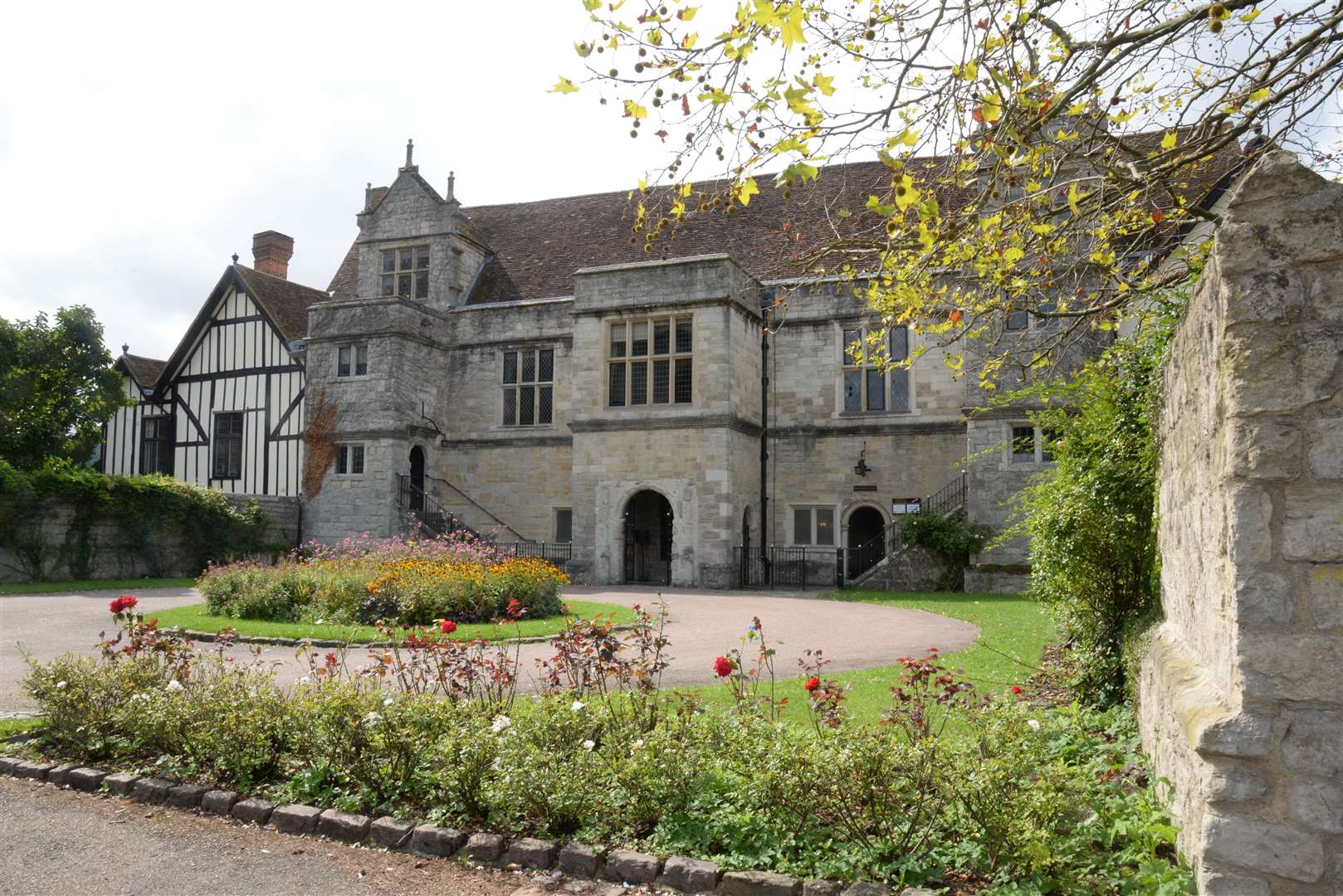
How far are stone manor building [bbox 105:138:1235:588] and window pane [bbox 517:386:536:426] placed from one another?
0.15ft

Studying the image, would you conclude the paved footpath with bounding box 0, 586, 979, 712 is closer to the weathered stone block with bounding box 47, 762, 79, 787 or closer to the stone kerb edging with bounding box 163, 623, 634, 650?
the stone kerb edging with bounding box 163, 623, 634, 650

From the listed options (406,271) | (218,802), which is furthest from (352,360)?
(218,802)

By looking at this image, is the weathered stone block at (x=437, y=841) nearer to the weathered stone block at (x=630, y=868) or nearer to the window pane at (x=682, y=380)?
the weathered stone block at (x=630, y=868)

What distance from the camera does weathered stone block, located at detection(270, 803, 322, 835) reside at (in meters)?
4.75

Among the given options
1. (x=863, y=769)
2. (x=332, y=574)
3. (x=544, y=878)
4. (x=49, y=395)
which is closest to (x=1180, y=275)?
(x=863, y=769)

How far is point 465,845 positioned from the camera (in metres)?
4.46

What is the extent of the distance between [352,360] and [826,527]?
481 inches

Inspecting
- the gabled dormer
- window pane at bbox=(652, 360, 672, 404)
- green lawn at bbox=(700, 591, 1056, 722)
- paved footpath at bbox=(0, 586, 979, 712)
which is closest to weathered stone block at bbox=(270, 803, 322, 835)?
paved footpath at bbox=(0, 586, 979, 712)

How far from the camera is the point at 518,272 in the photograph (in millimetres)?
25438

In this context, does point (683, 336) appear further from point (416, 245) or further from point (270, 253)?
point (270, 253)

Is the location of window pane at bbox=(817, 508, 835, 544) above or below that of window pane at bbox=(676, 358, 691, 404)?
below

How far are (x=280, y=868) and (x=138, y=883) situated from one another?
22.4 inches

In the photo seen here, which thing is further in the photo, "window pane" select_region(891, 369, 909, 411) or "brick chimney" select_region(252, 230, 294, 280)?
"brick chimney" select_region(252, 230, 294, 280)

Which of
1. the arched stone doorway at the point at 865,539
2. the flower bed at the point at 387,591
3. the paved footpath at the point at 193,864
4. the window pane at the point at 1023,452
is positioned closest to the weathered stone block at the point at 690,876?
the paved footpath at the point at 193,864
